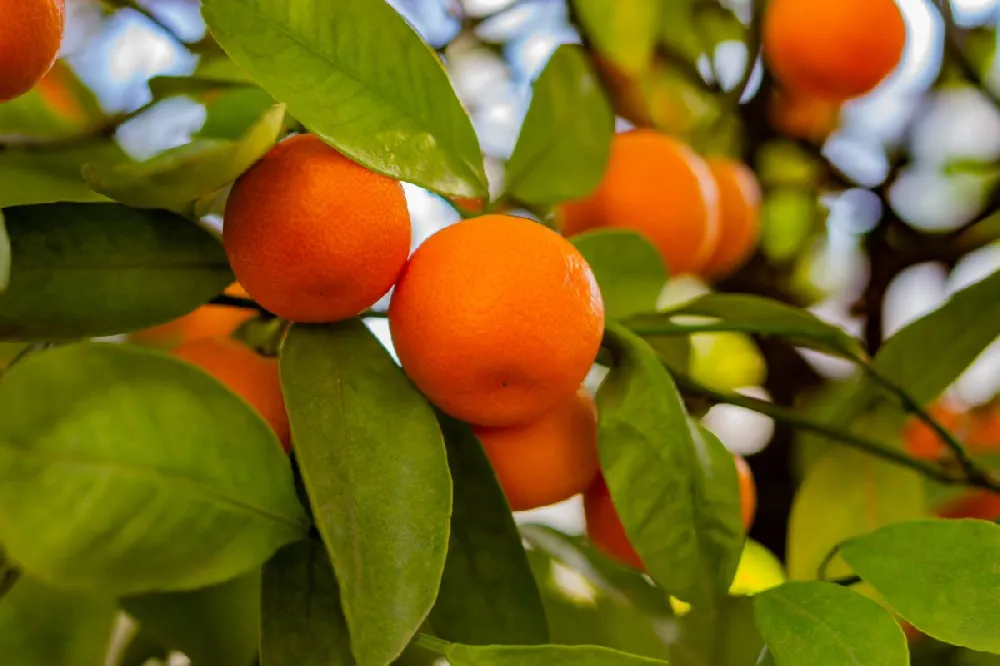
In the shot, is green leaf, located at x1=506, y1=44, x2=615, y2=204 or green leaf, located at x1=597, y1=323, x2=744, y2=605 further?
green leaf, located at x1=506, y1=44, x2=615, y2=204

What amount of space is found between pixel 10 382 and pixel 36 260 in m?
0.08

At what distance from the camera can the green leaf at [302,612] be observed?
350 mm

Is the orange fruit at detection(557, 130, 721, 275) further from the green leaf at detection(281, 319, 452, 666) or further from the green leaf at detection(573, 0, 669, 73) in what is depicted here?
the green leaf at detection(281, 319, 452, 666)

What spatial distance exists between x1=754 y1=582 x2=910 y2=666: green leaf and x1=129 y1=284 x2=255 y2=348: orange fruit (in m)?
0.34

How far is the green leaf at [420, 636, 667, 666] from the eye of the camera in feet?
1.07

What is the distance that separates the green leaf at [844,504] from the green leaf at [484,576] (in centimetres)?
26

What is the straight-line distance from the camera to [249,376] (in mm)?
415

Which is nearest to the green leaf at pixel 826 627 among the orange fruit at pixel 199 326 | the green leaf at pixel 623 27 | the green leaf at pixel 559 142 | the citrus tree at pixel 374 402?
the citrus tree at pixel 374 402

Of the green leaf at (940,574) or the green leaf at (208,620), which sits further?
the green leaf at (208,620)

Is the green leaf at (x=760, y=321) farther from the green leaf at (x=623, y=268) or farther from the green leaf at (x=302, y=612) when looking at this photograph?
the green leaf at (x=302, y=612)

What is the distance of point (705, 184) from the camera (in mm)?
657

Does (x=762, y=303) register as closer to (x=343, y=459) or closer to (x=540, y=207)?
(x=540, y=207)

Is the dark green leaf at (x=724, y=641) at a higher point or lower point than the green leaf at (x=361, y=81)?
lower

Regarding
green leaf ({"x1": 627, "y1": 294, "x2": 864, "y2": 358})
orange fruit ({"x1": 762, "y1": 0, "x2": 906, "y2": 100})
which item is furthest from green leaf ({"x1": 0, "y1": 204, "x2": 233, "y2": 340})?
orange fruit ({"x1": 762, "y1": 0, "x2": 906, "y2": 100})
